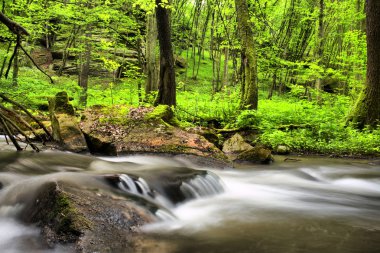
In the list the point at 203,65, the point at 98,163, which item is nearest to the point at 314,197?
the point at 98,163

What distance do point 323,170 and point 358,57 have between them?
27.3 feet

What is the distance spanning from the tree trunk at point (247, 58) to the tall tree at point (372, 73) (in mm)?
3444

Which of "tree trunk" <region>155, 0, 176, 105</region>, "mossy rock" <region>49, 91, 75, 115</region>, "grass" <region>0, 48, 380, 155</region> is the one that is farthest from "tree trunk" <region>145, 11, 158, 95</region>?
"mossy rock" <region>49, 91, 75, 115</region>

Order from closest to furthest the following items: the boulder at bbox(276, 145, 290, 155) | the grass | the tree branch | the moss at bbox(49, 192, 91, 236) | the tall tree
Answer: the tree branch → the moss at bbox(49, 192, 91, 236) → the grass → the boulder at bbox(276, 145, 290, 155) → the tall tree

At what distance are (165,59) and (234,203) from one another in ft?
20.4

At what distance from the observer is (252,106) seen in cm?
1217

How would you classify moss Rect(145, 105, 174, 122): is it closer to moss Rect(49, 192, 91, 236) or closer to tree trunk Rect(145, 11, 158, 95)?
tree trunk Rect(145, 11, 158, 95)

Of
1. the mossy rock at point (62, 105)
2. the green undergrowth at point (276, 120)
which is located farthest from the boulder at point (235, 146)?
the mossy rock at point (62, 105)

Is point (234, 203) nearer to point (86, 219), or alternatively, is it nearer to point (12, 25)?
point (86, 219)

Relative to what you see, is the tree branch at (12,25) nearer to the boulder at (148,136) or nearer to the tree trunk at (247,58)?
the boulder at (148,136)

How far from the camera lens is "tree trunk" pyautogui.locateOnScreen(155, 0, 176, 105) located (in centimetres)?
1030

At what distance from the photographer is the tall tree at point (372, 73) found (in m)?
10.5

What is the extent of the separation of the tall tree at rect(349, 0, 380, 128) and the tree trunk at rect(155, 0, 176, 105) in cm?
587

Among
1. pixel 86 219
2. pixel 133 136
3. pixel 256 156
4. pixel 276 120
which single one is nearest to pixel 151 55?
pixel 276 120
